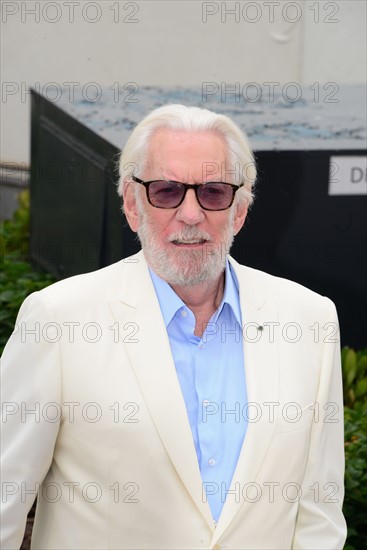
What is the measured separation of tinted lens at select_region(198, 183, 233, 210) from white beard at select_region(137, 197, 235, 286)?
51mm

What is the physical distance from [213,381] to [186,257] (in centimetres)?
33

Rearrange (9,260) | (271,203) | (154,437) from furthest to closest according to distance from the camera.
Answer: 1. (9,260)
2. (271,203)
3. (154,437)

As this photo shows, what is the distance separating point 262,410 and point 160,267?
0.45m

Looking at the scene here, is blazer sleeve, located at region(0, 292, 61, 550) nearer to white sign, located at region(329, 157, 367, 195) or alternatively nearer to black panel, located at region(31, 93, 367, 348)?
black panel, located at region(31, 93, 367, 348)

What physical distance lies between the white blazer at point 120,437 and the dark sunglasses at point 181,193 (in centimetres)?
23

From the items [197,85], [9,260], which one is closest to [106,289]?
[9,260]

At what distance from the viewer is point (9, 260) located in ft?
23.7

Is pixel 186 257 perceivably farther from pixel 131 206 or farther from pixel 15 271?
pixel 15 271

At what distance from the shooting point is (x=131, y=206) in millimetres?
3227

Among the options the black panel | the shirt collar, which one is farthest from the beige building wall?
the shirt collar

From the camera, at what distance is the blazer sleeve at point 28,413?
2924 millimetres

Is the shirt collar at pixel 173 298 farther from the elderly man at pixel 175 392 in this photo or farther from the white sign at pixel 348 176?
the white sign at pixel 348 176

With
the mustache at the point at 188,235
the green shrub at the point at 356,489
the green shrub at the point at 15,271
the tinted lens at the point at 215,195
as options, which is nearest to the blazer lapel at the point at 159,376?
the mustache at the point at 188,235

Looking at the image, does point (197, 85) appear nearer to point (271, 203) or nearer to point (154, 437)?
point (271, 203)
